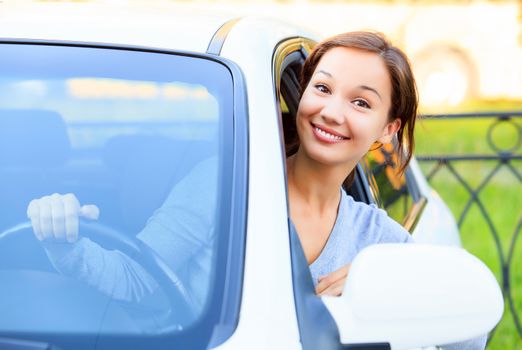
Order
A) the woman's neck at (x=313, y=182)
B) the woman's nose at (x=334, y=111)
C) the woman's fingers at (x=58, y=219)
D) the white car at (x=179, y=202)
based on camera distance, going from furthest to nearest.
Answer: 1. the woman's neck at (x=313, y=182)
2. the woman's nose at (x=334, y=111)
3. the woman's fingers at (x=58, y=219)
4. the white car at (x=179, y=202)

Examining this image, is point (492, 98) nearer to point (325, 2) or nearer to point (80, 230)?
point (325, 2)

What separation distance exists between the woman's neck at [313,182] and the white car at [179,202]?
9.8 inches

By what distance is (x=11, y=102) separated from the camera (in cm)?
225

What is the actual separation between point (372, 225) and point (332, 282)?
32cm

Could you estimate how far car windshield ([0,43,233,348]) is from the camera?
193 centimetres

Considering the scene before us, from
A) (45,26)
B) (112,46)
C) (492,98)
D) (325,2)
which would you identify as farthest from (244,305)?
(492,98)

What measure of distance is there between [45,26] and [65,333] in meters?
0.78

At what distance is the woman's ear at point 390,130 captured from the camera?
260 centimetres

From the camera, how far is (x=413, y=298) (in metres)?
1.89

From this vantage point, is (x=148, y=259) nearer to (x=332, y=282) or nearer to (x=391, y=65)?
(x=332, y=282)

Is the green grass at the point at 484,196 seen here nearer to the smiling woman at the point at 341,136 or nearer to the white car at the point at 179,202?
the smiling woman at the point at 341,136

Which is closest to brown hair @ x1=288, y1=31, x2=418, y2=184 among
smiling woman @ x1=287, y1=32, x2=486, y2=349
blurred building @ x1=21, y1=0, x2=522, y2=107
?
smiling woman @ x1=287, y1=32, x2=486, y2=349

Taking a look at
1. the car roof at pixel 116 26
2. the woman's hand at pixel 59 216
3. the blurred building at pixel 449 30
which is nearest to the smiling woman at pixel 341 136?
the car roof at pixel 116 26

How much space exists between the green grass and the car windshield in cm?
303
